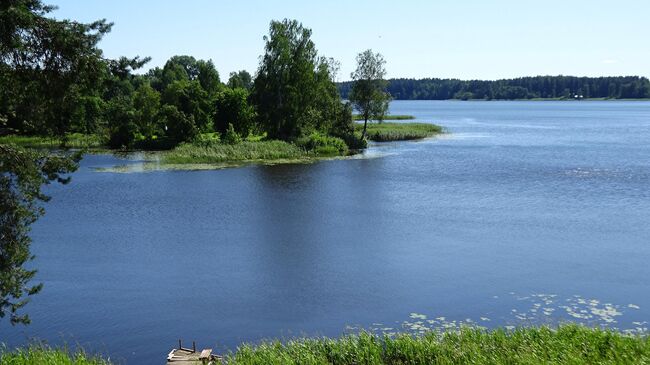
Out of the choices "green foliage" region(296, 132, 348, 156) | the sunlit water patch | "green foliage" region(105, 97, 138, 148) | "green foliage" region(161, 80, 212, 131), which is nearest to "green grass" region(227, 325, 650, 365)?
the sunlit water patch

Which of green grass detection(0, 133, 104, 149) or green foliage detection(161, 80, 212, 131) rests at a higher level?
green foliage detection(161, 80, 212, 131)

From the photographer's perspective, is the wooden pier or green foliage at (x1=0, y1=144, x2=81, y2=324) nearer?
green foliage at (x1=0, y1=144, x2=81, y2=324)

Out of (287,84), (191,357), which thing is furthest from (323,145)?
(191,357)

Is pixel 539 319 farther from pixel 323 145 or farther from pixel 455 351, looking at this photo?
pixel 323 145

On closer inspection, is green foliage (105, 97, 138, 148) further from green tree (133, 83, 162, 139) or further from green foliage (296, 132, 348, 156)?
green foliage (296, 132, 348, 156)

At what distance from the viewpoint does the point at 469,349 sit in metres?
17.2

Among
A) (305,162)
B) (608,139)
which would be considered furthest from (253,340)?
(608,139)

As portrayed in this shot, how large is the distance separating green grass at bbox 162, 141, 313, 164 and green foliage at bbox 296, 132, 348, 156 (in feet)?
6.19

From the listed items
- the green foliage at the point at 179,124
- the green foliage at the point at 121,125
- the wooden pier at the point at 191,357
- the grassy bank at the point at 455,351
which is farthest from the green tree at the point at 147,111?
the grassy bank at the point at 455,351

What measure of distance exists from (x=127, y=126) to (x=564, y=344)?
7555 centimetres

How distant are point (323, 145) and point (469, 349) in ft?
202

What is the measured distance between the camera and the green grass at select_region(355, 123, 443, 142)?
323ft

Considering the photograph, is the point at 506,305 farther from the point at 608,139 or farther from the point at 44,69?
the point at 608,139

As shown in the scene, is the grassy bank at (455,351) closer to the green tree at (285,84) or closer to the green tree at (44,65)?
the green tree at (44,65)
